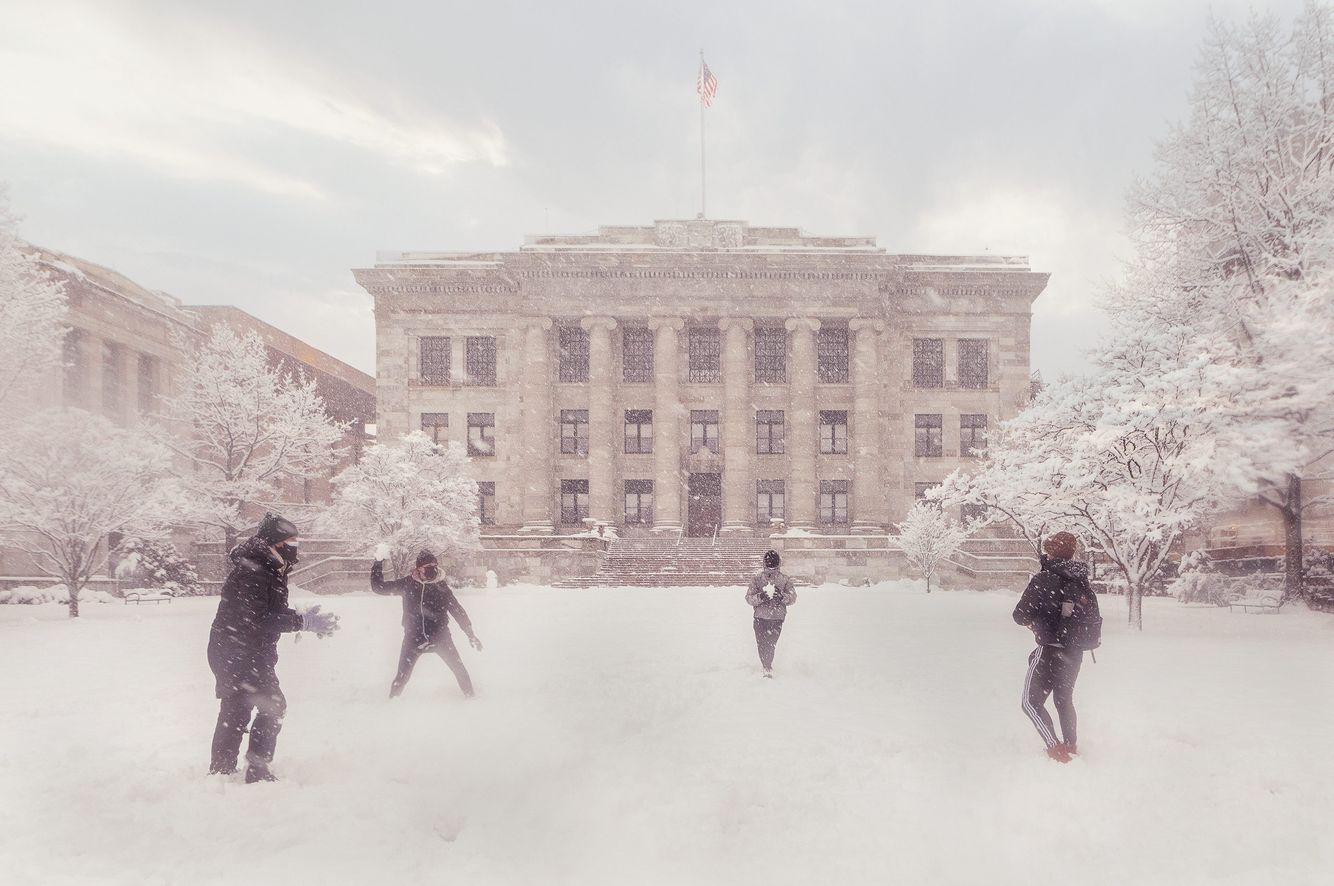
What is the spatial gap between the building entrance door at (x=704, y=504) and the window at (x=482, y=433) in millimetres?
10260

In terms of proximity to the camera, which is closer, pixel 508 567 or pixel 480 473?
pixel 508 567

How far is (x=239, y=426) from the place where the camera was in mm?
28719

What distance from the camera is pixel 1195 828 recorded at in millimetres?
5301

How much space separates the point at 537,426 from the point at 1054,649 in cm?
3292

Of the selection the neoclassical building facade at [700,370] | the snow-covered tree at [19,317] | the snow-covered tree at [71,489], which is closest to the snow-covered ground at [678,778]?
the snow-covered tree at [71,489]

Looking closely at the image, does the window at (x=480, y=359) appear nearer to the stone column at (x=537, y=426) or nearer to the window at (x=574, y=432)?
the stone column at (x=537, y=426)

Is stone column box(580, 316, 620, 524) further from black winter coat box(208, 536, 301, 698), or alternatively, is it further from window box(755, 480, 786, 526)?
black winter coat box(208, 536, 301, 698)

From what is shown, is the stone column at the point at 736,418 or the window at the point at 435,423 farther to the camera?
the window at the point at 435,423

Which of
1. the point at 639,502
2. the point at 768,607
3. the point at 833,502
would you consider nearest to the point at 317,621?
the point at 768,607

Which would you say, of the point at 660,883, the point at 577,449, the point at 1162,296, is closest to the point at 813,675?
the point at 660,883

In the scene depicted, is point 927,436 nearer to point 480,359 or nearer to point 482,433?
point 482,433

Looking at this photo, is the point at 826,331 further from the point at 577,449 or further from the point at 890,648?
the point at 890,648

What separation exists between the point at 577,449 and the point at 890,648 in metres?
→ 27.0

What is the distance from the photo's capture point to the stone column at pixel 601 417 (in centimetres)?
3738
